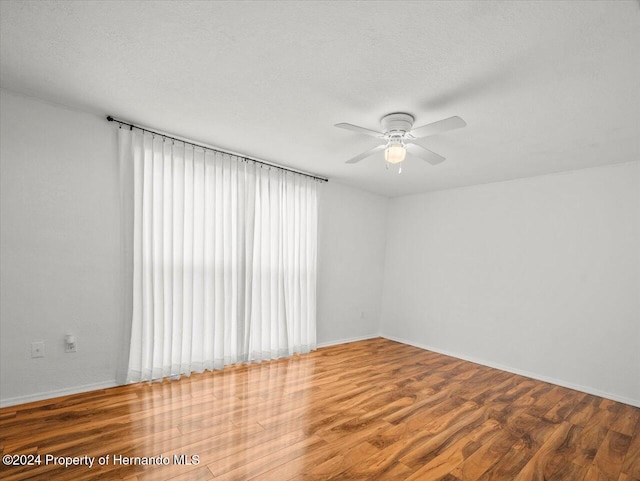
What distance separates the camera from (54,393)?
8.23 ft

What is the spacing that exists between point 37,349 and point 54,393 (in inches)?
15.7

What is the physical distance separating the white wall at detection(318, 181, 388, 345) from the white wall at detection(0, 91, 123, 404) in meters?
2.59

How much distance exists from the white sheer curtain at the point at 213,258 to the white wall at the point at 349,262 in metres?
0.33

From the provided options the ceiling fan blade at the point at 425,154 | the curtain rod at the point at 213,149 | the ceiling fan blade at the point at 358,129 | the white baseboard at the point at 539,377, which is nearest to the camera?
the ceiling fan blade at the point at 358,129

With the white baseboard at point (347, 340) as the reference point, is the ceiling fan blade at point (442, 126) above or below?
above

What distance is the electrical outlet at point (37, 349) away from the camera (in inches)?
95.1

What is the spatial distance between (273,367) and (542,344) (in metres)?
3.18

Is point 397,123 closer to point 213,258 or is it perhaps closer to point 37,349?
point 213,258

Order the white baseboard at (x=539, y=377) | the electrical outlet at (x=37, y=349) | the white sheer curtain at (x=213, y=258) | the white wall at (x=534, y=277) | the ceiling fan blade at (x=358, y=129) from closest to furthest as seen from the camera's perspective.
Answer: the ceiling fan blade at (x=358, y=129) < the electrical outlet at (x=37, y=349) < the white sheer curtain at (x=213, y=258) < the white baseboard at (x=539, y=377) < the white wall at (x=534, y=277)

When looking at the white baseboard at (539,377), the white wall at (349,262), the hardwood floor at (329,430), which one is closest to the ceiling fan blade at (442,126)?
the hardwood floor at (329,430)

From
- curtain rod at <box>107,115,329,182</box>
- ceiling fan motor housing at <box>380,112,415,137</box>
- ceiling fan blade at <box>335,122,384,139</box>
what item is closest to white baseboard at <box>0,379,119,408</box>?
curtain rod at <box>107,115,329,182</box>

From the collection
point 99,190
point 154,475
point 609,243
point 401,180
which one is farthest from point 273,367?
point 609,243

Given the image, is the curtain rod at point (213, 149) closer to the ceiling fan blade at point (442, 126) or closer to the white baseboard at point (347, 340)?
the ceiling fan blade at point (442, 126)

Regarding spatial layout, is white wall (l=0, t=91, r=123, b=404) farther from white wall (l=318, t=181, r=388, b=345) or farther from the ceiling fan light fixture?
white wall (l=318, t=181, r=388, b=345)
